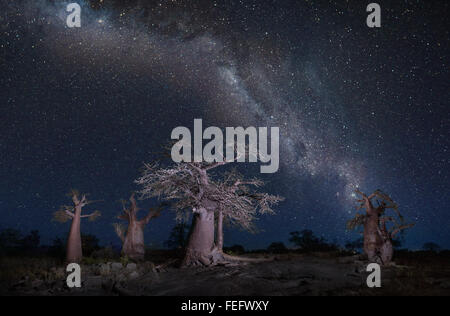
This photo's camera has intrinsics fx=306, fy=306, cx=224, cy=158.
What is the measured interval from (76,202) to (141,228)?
160 inches

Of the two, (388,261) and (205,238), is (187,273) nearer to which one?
(205,238)

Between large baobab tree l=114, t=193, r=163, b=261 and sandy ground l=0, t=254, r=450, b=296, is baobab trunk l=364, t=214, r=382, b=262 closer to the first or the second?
sandy ground l=0, t=254, r=450, b=296

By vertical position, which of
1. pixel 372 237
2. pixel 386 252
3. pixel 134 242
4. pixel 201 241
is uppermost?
pixel 372 237

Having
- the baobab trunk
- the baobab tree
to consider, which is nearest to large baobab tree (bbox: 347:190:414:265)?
the baobab trunk

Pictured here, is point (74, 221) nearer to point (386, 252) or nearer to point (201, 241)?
point (201, 241)

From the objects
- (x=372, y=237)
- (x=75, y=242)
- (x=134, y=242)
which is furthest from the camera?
(x=134, y=242)

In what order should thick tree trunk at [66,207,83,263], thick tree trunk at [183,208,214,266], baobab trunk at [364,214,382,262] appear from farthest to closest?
thick tree trunk at [66,207,83,263]
thick tree trunk at [183,208,214,266]
baobab trunk at [364,214,382,262]

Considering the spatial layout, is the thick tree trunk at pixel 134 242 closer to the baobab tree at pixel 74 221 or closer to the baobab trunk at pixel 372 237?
the baobab tree at pixel 74 221

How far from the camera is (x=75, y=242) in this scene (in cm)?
1507

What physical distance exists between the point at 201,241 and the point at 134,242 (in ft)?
17.7

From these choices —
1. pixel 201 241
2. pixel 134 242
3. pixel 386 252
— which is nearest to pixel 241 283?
pixel 201 241

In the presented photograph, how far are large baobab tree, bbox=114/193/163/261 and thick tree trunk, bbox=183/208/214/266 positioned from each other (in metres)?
4.57

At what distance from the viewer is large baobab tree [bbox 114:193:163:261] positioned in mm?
17250
